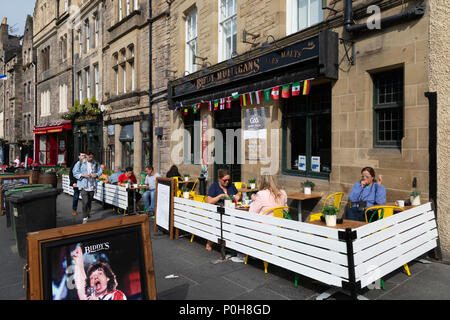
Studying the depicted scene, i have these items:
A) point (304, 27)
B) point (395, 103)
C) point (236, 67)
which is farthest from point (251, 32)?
point (395, 103)

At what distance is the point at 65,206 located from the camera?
11.4 m

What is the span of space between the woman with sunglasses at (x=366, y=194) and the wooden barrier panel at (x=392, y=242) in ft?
2.51

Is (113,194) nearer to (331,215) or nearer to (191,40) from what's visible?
(191,40)

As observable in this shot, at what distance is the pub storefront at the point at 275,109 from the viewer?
24.2 ft

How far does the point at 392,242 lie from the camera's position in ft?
13.9

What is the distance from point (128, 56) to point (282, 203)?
43.2ft

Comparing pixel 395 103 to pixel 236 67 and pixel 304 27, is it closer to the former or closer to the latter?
pixel 304 27

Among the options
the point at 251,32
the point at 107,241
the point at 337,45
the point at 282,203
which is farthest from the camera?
the point at 251,32

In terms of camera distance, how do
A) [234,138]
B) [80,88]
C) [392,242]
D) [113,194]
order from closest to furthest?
[392,242]
[113,194]
[234,138]
[80,88]

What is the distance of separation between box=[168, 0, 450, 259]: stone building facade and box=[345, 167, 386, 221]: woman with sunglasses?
394 millimetres

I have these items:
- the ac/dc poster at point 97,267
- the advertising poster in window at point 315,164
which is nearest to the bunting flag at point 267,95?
the advertising poster in window at point 315,164

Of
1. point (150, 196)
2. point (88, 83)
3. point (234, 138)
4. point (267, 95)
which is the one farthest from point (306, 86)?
point (88, 83)

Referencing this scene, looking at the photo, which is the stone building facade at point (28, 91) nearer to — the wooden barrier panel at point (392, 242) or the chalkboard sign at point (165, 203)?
the chalkboard sign at point (165, 203)

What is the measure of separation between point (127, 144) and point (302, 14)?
36.3 ft
